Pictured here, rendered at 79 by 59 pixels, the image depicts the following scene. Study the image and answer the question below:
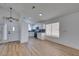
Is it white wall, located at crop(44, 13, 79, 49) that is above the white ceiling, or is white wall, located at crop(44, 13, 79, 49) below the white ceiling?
below

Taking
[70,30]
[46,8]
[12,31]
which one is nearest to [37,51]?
[46,8]

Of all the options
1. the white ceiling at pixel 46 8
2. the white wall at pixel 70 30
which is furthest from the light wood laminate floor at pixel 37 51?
the white ceiling at pixel 46 8

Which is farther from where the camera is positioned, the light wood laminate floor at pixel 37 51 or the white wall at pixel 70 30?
the white wall at pixel 70 30

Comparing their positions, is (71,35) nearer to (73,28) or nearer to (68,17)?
(73,28)

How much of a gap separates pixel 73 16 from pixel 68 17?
531mm

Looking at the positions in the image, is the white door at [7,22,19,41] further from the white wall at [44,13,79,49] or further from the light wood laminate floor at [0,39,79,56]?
the white wall at [44,13,79,49]

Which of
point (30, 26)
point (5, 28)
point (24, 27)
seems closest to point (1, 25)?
point (5, 28)

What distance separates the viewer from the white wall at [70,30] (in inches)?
232

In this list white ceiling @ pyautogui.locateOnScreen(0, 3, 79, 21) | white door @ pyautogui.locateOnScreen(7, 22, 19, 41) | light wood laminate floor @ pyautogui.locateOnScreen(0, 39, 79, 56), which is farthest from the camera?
white door @ pyautogui.locateOnScreen(7, 22, 19, 41)

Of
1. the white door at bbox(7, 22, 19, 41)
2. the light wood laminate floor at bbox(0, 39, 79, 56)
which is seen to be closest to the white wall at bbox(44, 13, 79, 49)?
the light wood laminate floor at bbox(0, 39, 79, 56)

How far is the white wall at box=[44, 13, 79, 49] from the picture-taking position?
19.3 feet

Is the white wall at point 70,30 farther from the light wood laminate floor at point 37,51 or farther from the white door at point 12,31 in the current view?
the white door at point 12,31

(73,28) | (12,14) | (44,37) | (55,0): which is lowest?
(44,37)

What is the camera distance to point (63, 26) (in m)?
7.31
